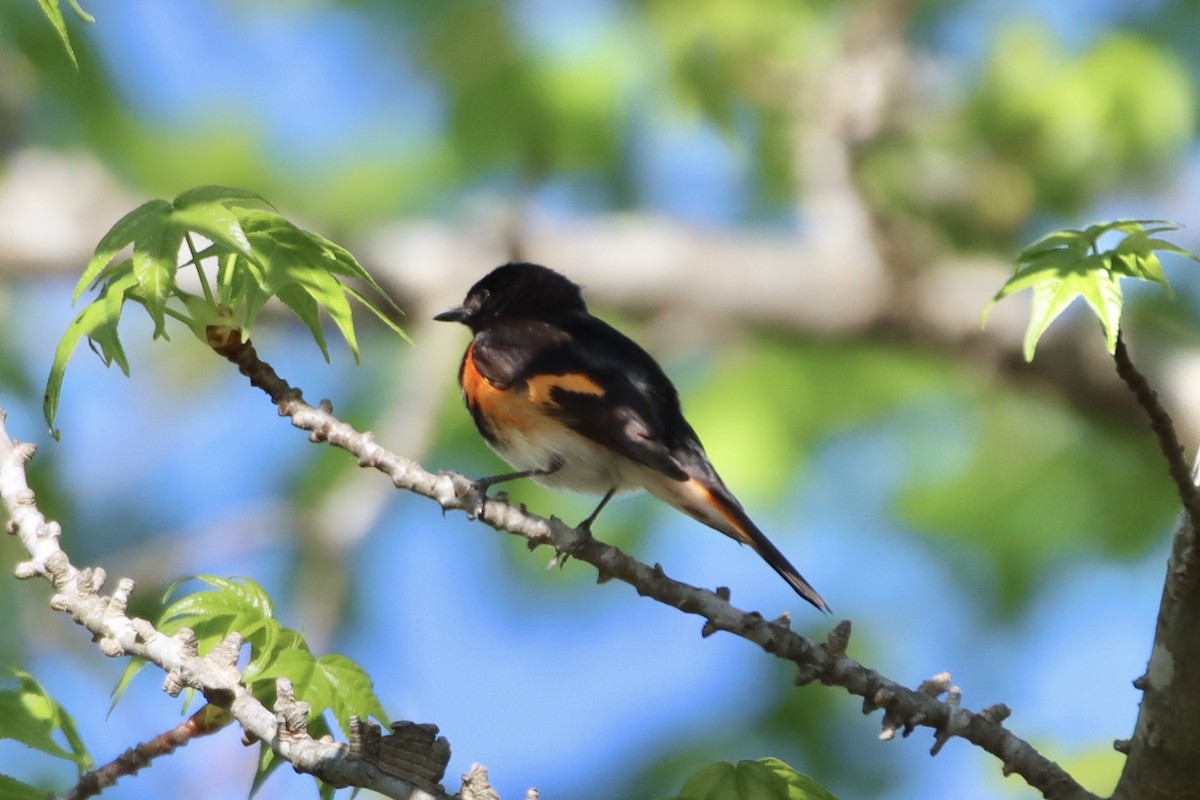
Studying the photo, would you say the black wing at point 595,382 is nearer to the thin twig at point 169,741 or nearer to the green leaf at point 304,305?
the green leaf at point 304,305

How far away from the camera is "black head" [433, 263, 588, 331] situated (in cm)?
434

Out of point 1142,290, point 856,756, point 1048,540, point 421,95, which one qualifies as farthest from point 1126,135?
point 421,95

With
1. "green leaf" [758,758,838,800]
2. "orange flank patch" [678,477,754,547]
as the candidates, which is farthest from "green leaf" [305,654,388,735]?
"orange flank patch" [678,477,754,547]

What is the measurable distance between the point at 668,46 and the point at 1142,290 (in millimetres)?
2641

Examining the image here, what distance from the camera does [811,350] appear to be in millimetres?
7914

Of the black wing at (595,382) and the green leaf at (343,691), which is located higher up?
the black wing at (595,382)

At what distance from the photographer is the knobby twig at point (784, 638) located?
6.47 ft

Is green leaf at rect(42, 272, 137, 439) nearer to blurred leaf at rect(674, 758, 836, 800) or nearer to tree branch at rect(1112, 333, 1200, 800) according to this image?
blurred leaf at rect(674, 758, 836, 800)

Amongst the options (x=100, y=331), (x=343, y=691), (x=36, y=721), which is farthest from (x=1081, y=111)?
(x=36, y=721)

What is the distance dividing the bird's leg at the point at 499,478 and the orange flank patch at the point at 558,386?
0.18 metres

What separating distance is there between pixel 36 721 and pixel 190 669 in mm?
342

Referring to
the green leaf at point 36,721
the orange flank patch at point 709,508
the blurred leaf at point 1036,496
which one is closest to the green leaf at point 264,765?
the green leaf at point 36,721

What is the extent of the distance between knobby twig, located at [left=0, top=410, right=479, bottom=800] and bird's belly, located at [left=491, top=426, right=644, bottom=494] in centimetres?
162

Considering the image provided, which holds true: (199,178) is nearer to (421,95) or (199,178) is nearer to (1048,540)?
(421,95)
